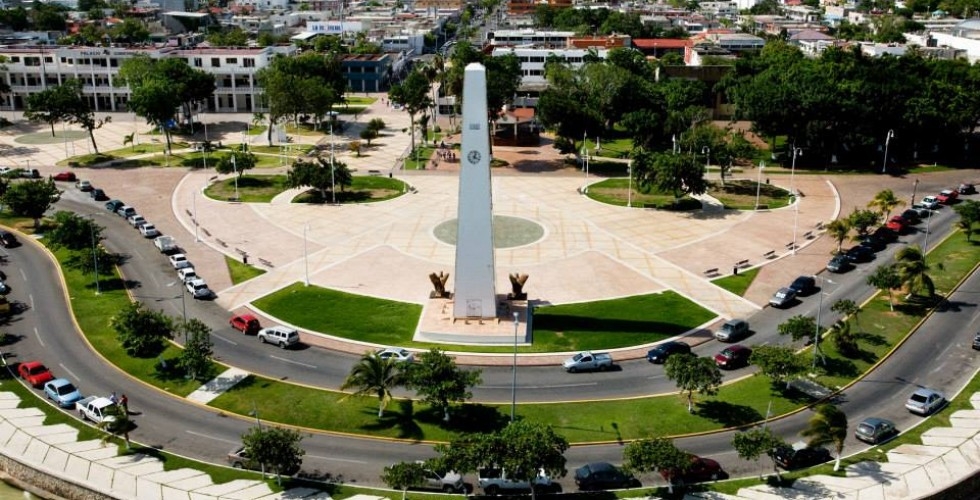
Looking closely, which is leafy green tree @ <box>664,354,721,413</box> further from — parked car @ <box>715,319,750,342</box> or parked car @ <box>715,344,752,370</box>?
parked car @ <box>715,319,750,342</box>

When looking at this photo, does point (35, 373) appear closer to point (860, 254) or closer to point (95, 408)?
point (95, 408)

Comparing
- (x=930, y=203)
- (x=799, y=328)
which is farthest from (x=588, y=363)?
(x=930, y=203)

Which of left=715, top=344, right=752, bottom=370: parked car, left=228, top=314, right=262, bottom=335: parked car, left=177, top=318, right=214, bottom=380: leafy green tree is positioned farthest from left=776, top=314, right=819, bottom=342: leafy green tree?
left=177, top=318, right=214, bottom=380: leafy green tree

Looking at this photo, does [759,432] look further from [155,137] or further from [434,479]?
[155,137]

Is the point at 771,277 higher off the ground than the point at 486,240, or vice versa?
the point at 486,240

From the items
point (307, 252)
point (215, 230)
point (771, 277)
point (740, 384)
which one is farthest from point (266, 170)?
point (740, 384)

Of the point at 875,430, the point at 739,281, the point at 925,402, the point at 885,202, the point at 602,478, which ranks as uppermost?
the point at 885,202
